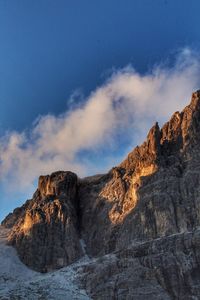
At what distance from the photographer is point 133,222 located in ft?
261

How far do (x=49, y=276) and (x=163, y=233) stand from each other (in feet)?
56.4

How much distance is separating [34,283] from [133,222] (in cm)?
1956

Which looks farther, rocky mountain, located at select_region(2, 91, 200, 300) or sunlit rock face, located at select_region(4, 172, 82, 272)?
sunlit rock face, located at select_region(4, 172, 82, 272)

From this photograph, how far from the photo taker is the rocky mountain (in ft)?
208

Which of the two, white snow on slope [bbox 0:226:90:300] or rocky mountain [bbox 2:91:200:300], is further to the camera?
rocky mountain [bbox 2:91:200:300]

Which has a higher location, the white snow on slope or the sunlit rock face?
the sunlit rock face

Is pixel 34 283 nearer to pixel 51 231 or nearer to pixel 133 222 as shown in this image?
pixel 133 222

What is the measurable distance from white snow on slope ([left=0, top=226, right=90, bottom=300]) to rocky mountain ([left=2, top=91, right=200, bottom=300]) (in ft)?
5.23

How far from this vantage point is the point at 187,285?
61281 mm

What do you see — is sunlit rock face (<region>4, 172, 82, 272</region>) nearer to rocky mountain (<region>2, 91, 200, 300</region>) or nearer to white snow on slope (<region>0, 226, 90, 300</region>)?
rocky mountain (<region>2, 91, 200, 300</region>)

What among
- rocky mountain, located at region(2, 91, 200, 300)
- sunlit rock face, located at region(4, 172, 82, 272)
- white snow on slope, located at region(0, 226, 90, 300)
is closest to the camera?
white snow on slope, located at region(0, 226, 90, 300)

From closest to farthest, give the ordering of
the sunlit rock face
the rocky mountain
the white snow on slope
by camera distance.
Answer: the white snow on slope → the rocky mountain → the sunlit rock face

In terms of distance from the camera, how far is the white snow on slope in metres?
62.2

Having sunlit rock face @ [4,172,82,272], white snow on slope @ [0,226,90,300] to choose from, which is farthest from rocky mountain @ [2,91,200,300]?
white snow on slope @ [0,226,90,300]
